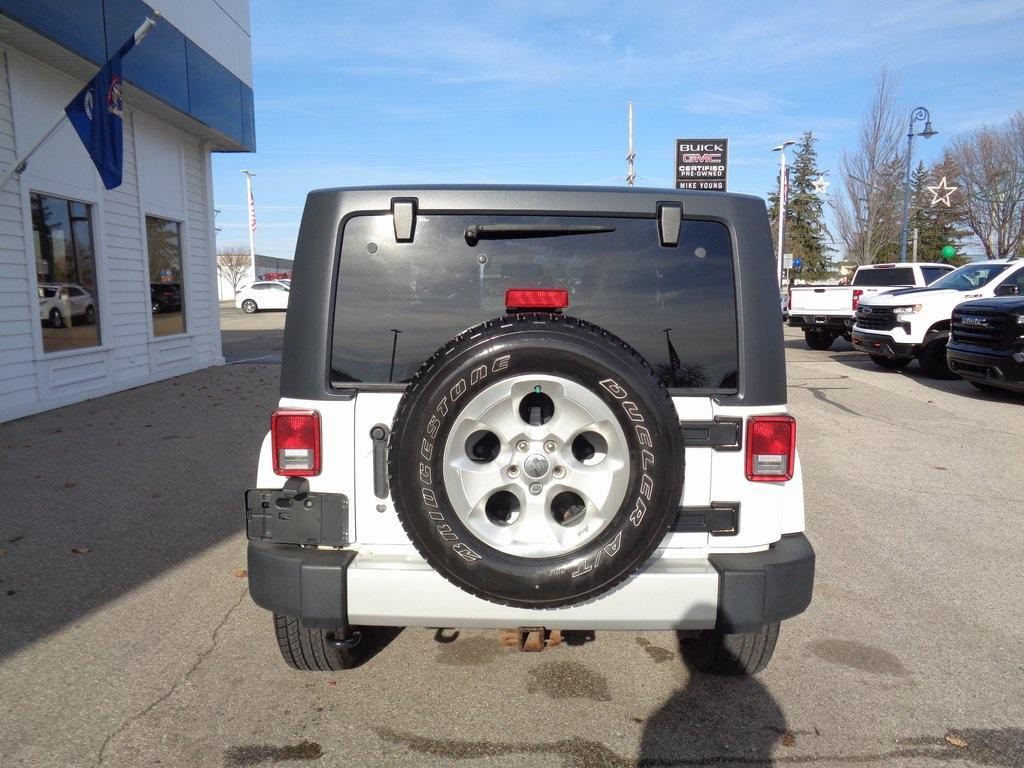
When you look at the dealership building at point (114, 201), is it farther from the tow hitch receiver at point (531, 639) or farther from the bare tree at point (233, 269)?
the bare tree at point (233, 269)

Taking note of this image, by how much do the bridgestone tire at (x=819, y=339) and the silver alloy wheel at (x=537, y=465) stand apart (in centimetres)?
1761

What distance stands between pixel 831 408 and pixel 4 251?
1030cm

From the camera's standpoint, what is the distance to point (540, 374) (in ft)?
8.09

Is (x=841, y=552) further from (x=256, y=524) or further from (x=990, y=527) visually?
(x=256, y=524)

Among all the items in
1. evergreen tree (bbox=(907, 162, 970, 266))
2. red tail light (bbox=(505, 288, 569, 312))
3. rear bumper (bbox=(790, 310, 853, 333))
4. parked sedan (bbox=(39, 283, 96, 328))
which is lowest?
rear bumper (bbox=(790, 310, 853, 333))

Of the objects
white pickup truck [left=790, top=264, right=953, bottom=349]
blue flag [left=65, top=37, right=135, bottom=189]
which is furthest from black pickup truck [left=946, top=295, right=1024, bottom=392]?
blue flag [left=65, top=37, right=135, bottom=189]

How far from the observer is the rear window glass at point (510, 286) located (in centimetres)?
275

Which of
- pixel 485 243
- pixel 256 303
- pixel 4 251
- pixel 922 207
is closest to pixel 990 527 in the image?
pixel 485 243

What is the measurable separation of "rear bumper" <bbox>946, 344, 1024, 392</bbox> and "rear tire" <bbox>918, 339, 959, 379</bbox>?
214 centimetres

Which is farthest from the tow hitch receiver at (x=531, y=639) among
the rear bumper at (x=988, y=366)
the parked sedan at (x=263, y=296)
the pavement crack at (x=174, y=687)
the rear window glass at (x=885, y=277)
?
the parked sedan at (x=263, y=296)

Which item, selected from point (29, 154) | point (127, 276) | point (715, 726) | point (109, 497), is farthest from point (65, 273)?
point (715, 726)

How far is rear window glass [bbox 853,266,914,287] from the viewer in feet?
58.5

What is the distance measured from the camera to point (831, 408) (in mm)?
10227

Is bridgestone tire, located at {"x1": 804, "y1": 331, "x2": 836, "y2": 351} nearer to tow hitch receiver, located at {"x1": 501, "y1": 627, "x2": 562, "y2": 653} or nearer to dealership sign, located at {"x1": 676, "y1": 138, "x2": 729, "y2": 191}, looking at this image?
dealership sign, located at {"x1": 676, "y1": 138, "x2": 729, "y2": 191}
